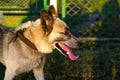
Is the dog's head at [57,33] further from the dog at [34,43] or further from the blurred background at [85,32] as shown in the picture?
the blurred background at [85,32]

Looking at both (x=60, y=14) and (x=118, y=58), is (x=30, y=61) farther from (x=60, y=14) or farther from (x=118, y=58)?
(x=60, y=14)

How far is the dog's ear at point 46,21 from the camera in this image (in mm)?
5520

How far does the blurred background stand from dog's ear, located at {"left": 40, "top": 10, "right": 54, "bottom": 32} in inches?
52.7

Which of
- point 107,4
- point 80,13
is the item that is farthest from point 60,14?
point 107,4

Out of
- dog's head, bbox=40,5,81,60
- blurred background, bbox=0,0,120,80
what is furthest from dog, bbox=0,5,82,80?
blurred background, bbox=0,0,120,80

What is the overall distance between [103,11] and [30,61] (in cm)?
439

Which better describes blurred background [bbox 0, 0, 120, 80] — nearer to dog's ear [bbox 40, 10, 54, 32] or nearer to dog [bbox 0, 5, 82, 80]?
dog [bbox 0, 5, 82, 80]

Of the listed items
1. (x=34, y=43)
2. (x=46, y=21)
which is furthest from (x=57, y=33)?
(x=34, y=43)

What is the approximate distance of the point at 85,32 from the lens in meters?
9.19

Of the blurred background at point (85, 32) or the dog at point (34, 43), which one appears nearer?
the dog at point (34, 43)

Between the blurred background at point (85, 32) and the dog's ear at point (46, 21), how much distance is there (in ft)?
4.39

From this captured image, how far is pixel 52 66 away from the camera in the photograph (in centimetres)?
711

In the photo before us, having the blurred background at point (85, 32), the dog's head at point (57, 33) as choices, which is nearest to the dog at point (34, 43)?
the dog's head at point (57, 33)

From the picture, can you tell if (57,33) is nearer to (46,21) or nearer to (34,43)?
(46,21)
